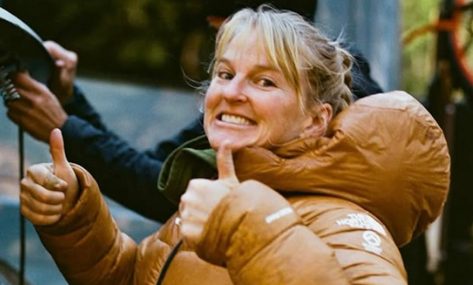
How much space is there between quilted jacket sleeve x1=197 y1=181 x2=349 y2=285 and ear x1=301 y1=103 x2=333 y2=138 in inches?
15.7

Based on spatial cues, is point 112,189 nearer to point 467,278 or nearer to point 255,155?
point 255,155

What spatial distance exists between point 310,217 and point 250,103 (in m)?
0.26

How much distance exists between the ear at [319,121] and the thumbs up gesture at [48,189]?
0.48 m

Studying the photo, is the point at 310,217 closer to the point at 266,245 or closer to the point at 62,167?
the point at 266,245

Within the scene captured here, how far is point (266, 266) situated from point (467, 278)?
314 centimetres

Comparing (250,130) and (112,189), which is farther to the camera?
(112,189)

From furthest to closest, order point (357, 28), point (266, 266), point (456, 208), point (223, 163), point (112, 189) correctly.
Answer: point (456, 208) → point (357, 28) → point (112, 189) → point (223, 163) → point (266, 266)

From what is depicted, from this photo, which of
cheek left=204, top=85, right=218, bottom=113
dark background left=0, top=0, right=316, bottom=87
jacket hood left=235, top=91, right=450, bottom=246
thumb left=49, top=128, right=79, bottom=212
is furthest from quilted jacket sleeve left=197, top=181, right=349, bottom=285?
dark background left=0, top=0, right=316, bottom=87

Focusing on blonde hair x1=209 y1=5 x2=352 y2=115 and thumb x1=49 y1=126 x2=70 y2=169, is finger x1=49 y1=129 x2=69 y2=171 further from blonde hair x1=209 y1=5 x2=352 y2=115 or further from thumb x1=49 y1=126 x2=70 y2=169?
blonde hair x1=209 y1=5 x2=352 y2=115

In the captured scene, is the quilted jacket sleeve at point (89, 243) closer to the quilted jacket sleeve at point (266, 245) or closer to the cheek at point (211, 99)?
the cheek at point (211, 99)

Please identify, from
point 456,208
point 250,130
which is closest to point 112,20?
point 456,208

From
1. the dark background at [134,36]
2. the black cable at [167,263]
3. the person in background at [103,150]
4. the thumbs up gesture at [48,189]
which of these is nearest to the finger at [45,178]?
the thumbs up gesture at [48,189]

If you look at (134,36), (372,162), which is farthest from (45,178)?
(134,36)

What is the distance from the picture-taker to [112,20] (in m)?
4.78
